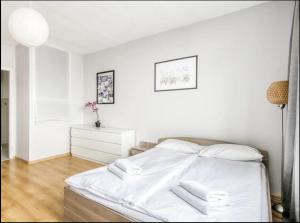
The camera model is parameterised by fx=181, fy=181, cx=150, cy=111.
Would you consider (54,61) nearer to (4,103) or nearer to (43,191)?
(4,103)

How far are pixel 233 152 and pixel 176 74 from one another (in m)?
1.46

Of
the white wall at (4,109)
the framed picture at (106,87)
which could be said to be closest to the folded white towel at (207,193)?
the framed picture at (106,87)

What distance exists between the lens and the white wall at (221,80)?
7.20ft

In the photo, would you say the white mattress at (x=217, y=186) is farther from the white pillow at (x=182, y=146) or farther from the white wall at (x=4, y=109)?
the white wall at (x=4, y=109)

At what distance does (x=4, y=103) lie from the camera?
461cm

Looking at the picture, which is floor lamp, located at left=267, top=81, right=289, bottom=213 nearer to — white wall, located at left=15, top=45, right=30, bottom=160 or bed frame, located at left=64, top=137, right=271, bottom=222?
bed frame, located at left=64, top=137, right=271, bottom=222

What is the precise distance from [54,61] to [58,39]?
0.59 m

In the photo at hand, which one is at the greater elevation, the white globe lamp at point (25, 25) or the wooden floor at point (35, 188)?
the white globe lamp at point (25, 25)

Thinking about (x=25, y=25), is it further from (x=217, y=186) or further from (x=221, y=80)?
(x=221, y=80)

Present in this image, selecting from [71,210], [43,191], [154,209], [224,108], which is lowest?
[43,191]

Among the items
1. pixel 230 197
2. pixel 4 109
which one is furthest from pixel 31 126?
pixel 230 197

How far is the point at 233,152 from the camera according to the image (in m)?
2.08

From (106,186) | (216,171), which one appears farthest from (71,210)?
(216,171)

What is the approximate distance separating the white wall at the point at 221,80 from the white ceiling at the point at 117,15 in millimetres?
206
